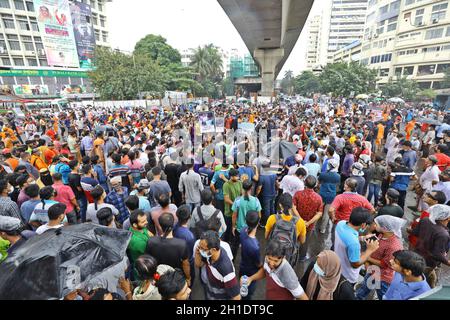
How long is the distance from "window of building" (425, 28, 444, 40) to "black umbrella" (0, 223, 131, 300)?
167 feet

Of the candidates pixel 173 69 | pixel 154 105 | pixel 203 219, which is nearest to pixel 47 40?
pixel 173 69

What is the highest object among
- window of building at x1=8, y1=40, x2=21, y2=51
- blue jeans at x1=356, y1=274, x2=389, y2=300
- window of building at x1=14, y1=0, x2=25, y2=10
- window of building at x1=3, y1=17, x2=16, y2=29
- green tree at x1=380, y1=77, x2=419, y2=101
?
window of building at x1=14, y1=0, x2=25, y2=10

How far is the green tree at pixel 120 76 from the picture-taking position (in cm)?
3022

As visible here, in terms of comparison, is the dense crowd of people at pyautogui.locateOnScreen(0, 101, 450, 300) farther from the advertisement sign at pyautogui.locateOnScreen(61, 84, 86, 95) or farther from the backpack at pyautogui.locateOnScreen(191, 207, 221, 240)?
the advertisement sign at pyautogui.locateOnScreen(61, 84, 86, 95)

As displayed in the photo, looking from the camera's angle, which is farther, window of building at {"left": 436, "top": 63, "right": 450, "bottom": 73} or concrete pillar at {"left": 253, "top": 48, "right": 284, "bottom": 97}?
window of building at {"left": 436, "top": 63, "right": 450, "bottom": 73}

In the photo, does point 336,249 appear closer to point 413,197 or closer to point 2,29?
point 413,197

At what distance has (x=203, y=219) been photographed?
3.13 metres

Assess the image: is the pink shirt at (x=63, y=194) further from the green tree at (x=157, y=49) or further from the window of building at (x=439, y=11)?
the window of building at (x=439, y=11)

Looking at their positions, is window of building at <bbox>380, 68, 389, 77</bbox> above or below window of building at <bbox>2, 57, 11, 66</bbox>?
below

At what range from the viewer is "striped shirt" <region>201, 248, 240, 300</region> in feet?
6.88

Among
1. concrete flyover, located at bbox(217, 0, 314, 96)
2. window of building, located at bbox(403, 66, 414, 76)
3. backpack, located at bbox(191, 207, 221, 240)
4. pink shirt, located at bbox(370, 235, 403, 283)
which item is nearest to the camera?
pink shirt, located at bbox(370, 235, 403, 283)

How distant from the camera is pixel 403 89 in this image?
3325 centimetres

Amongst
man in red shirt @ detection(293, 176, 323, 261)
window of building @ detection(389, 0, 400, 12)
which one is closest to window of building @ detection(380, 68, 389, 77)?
window of building @ detection(389, 0, 400, 12)
